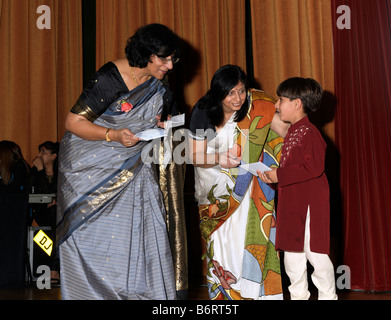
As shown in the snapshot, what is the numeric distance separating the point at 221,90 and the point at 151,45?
0.40 metres

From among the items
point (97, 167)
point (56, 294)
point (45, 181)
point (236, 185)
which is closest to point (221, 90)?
point (236, 185)

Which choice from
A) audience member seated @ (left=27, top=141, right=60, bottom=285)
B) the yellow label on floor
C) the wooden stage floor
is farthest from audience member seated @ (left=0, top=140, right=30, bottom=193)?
the wooden stage floor

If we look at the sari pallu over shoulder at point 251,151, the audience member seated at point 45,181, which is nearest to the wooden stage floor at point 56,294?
the audience member seated at point 45,181

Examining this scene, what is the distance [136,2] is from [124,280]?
2.98 metres

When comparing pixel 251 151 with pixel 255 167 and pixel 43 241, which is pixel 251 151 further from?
pixel 43 241

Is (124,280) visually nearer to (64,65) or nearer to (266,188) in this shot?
(266,188)

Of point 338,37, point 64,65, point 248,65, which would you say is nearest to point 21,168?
point 64,65

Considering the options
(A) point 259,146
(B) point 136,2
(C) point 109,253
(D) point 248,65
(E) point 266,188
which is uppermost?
(B) point 136,2

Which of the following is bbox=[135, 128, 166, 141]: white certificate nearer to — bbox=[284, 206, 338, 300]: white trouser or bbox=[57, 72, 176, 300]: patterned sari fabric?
bbox=[57, 72, 176, 300]: patterned sari fabric

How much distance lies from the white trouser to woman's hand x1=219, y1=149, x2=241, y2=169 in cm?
38

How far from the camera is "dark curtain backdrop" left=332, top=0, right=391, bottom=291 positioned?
3.52 metres

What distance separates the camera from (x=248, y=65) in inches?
171

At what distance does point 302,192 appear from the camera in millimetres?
→ 2188

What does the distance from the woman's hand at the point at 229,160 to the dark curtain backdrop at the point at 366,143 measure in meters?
1.58
